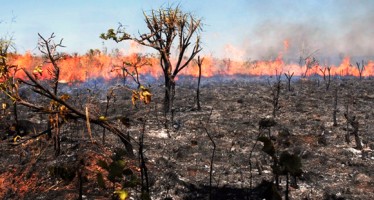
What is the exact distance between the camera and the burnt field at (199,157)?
10054mm

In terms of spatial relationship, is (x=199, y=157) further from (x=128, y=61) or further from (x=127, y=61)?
(x=127, y=61)

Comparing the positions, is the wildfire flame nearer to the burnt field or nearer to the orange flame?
the orange flame

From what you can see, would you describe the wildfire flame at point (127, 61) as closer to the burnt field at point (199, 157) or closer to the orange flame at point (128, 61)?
the orange flame at point (128, 61)

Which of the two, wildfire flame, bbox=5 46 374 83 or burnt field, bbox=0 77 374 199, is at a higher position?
wildfire flame, bbox=5 46 374 83

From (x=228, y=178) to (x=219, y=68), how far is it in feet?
168

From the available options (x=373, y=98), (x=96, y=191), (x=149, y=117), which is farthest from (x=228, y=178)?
(x=373, y=98)

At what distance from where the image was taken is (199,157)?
1459 cm

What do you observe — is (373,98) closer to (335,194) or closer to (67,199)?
(335,194)

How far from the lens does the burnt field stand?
10.1 m

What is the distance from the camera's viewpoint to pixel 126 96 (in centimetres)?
3023

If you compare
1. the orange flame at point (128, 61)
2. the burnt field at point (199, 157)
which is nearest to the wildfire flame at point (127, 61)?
the orange flame at point (128, 61)

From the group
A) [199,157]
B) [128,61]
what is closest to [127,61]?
[128,61]

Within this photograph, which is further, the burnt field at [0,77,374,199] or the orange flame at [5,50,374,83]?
the orange flame at [5,50,374,83]

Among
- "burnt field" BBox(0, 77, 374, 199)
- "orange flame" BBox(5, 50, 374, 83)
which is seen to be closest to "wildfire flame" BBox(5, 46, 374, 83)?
"orange flame" BBox(5, 50, 374, 83)
